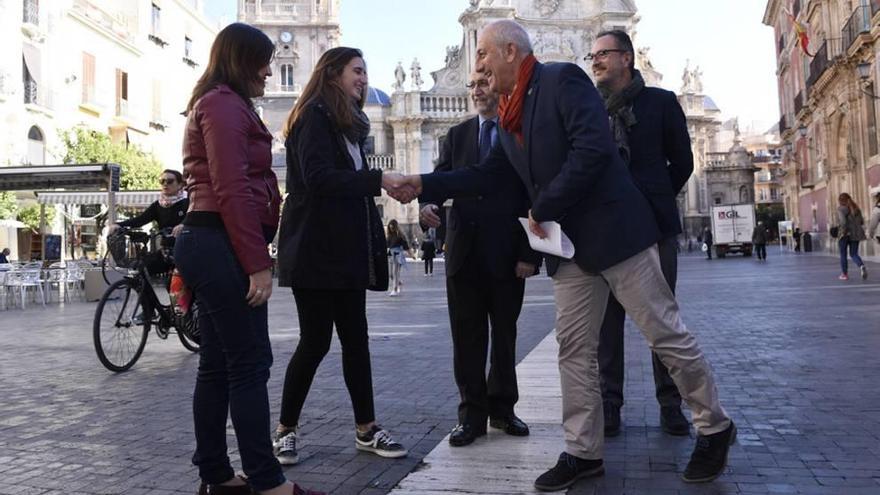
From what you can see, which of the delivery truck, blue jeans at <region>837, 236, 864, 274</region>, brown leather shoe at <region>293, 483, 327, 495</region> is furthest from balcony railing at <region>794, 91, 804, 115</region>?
brown leather shoe at <region>293, 483, 327, 495</region>

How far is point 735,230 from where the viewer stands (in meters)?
35.7

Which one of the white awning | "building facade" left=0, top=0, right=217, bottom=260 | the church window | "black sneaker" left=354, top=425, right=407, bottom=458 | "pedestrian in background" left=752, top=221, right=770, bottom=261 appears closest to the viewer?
"black sneaker" left=354, top=425, right=407, bottom=458

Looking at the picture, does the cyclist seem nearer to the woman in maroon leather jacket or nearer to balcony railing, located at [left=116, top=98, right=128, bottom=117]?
the woman in maroon leather jacket

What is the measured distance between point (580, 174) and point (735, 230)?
35.7 m

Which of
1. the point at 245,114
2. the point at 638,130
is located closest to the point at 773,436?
the point at 638,130

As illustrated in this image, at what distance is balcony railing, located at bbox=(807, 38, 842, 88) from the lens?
2571 cm

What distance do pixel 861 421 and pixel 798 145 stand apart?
37903mm

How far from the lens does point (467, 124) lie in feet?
12.9

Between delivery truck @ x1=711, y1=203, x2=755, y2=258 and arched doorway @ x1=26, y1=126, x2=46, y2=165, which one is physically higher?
arched doorway @ x1=26, y1=126, x2=46, y2=165

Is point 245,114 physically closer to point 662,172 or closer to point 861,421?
point 662,172

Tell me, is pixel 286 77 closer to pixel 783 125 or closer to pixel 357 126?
pixel 783 125

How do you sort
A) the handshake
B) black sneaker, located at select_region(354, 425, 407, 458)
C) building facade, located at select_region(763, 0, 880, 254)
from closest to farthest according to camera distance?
the handshake, black sneaker, located at select_region(354, 425, 407, 458), building facade, located at select_region(763, 0, 880, 254)

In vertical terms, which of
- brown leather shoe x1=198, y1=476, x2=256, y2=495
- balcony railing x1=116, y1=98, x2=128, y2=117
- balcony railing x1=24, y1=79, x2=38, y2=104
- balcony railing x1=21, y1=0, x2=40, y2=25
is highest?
balcony railing x1=21, y1=0, x2=40, y2=25

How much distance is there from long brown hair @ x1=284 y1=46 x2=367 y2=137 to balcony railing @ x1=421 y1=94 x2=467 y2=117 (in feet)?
149
